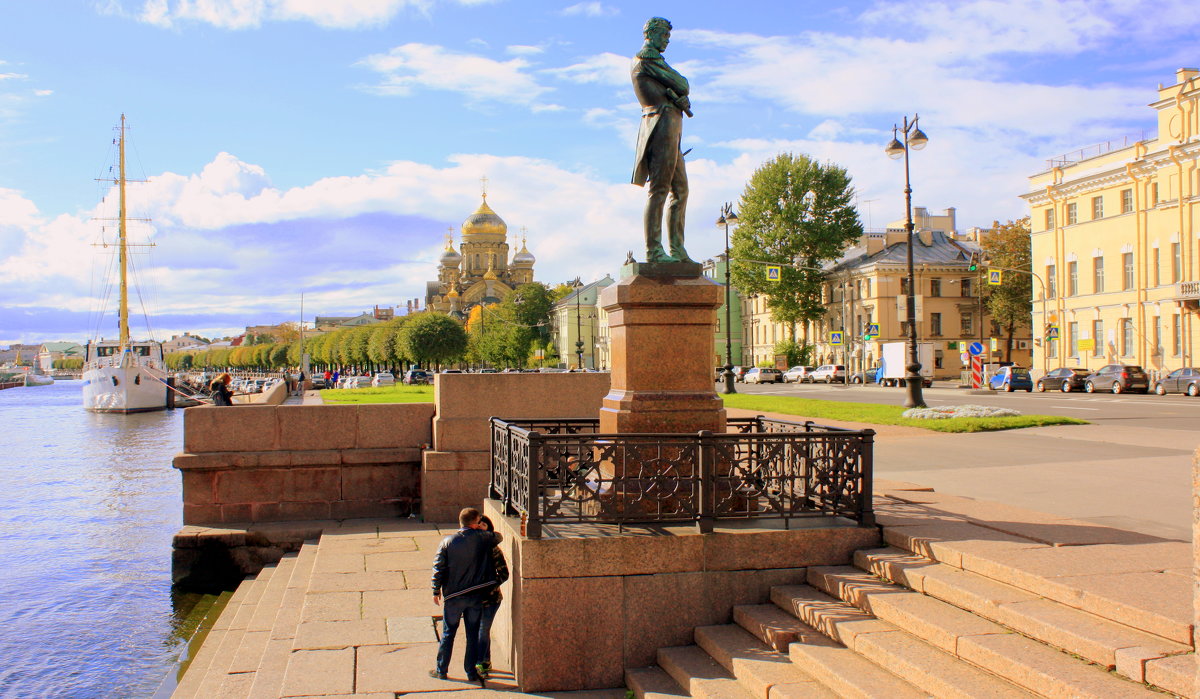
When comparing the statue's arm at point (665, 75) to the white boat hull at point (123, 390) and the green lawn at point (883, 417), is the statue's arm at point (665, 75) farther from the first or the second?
the white boat hull at point (123, 390)

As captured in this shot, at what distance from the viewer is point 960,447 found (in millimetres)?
16344

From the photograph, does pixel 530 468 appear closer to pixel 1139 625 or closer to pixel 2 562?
pixel 1139 625

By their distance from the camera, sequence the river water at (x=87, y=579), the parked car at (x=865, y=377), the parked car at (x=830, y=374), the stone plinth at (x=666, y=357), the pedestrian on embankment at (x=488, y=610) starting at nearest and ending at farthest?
the pedestrian on embankment at (x=488, y=610), the stone plinth at (x=666, y=357), the river water at (x=87, y=579), the parked car at (x=865, y=377), the parked car at (x=830, y=374)

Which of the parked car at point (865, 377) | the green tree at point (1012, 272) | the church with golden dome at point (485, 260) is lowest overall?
the parked car at point (865, 377)

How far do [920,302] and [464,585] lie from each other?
69848 mm

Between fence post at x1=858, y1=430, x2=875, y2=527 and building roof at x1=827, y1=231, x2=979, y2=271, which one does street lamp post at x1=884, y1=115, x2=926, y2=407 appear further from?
building roof at x1=827, y1=231, x2=979, y2=271

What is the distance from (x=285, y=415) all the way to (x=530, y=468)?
698 centimetres

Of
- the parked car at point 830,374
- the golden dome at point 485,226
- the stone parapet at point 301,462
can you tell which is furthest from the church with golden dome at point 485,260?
the stone parapet at point 301,462

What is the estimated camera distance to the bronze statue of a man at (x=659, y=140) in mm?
7902

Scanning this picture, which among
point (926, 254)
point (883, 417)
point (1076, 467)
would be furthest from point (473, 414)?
point (926, 254)

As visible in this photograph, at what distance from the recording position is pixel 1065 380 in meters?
41.4

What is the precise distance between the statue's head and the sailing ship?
68.2 metres

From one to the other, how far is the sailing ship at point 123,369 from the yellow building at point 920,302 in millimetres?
51584

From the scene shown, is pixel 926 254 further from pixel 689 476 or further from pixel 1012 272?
pixel 689 476
